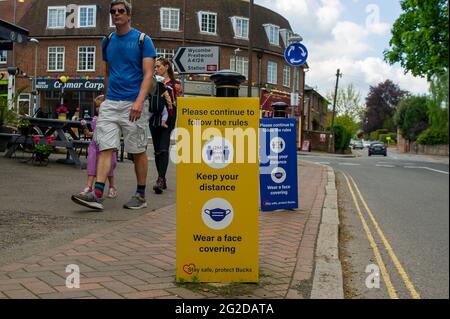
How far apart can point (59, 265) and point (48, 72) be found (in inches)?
1631

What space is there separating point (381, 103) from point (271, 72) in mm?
44182

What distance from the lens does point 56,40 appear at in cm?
4166

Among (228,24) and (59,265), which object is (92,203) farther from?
(228,24)

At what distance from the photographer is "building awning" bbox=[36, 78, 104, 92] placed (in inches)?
1586

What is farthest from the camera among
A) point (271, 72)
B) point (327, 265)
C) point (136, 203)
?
point (271, 72)

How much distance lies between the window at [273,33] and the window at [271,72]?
6.58ft

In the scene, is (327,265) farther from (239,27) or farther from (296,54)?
→ (239,27)

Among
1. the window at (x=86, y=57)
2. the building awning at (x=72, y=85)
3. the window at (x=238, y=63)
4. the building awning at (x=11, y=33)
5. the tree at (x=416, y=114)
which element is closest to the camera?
the tree at (x=416, y=114)

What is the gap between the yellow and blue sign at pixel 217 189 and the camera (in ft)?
10.4

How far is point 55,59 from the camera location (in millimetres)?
41750

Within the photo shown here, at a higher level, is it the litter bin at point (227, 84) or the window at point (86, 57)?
the window at point (86, 57)

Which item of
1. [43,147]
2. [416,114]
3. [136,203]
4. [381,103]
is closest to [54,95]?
[43,147]

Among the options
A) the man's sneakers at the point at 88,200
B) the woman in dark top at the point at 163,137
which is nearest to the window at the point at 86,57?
the woman in dark top at the point at 163,137

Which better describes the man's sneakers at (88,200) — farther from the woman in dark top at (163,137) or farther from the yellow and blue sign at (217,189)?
the yellow and blue sign at (217,189)
